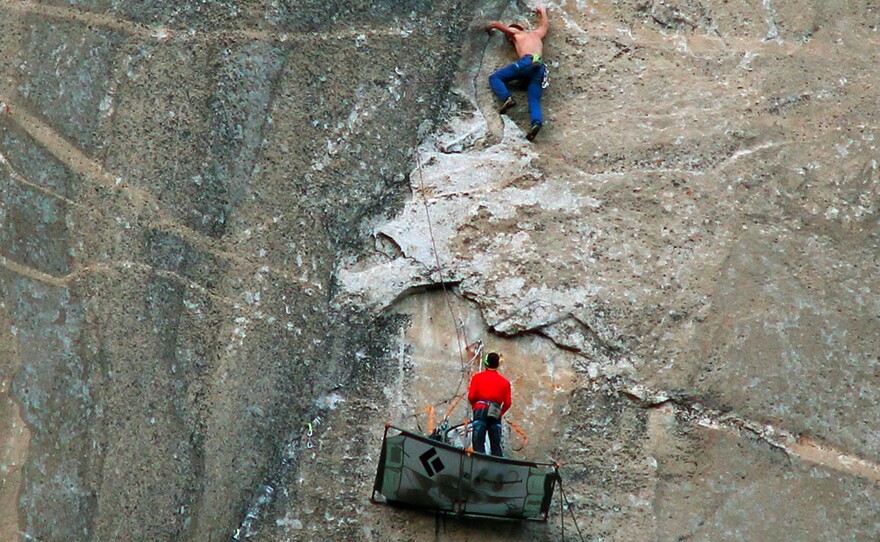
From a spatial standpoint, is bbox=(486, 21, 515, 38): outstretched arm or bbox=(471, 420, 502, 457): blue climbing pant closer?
bbox=(471, 420, 502, 457): blue climbing pant

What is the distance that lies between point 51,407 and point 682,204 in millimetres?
3657

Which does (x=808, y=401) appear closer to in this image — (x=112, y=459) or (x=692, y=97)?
(x=692, y=97)

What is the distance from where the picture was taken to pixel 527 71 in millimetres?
7750

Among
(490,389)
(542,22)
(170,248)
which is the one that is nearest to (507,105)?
(542,22)

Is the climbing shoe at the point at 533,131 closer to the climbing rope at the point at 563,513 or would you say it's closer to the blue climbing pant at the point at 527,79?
the blue climbing pant at the point at 527,79

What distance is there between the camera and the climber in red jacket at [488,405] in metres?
6.92

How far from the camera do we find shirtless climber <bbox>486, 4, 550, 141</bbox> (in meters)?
7.73

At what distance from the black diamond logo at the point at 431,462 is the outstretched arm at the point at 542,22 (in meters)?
2.68

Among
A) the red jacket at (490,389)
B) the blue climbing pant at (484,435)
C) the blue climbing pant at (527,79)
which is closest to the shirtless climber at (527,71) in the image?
the blue climbing pant at (527,79)

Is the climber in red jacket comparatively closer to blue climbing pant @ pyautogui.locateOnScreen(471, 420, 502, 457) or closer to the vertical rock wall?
blue climbing pant @ pyautogui.locateOnScreen(471, 420, 502, 457)

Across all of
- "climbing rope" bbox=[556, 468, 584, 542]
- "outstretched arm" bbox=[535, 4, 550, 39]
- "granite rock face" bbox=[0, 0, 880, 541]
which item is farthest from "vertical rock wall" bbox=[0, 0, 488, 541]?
"climbing rope" bbox=[556, 468, 584, 542]

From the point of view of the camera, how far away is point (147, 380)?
278 inches

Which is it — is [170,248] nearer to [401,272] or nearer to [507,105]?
[401,272]

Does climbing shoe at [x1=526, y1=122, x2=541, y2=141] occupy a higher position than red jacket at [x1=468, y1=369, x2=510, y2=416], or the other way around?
climbing shoe at [x1=526, y1=122, x2=541, y2=141]
